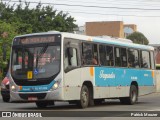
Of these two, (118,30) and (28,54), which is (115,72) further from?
(118,30)

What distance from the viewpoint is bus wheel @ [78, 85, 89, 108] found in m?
19.6

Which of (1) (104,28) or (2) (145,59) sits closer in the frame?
(2) (145,59)

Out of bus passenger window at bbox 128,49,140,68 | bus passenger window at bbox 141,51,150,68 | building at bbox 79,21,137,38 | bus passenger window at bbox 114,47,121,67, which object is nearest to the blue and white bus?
bus passenger window at bbox 114,47,121,67

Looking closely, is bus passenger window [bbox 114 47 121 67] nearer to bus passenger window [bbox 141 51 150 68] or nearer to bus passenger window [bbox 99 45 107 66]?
bus passenger window [bbox 99 45 107 66]

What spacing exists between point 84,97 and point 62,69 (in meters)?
1.92

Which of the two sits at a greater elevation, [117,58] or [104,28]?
[104,28]

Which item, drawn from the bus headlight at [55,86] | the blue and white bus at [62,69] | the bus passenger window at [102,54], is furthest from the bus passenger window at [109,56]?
the bus headlight at [55,86]

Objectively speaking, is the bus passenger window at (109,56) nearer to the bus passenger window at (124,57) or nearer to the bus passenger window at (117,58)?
the bus passenger window at (117,58)

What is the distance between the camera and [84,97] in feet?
65.1

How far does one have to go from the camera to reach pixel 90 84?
20.5 m

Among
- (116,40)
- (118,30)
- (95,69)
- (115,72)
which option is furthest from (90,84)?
(118,30)

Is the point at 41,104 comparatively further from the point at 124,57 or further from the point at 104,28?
the point at 104,28

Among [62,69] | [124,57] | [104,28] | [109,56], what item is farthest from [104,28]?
[62,69]

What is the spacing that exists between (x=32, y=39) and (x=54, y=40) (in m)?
0.97
